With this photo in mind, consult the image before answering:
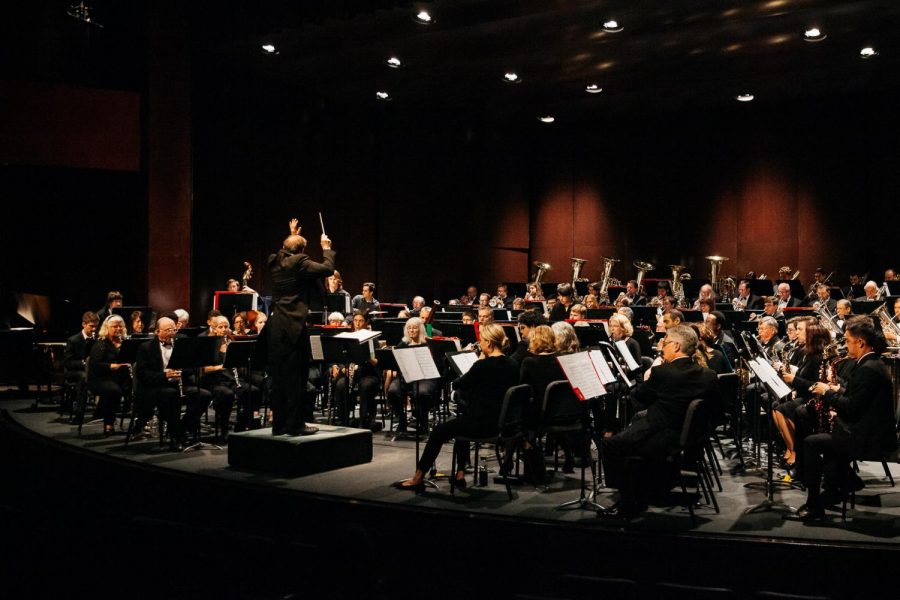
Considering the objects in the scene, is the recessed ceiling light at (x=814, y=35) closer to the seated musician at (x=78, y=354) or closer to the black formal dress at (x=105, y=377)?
the black formal dress at (x=105, y=377)

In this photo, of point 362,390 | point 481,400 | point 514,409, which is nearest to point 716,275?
point 362,390

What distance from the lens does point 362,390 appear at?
28.2 feet

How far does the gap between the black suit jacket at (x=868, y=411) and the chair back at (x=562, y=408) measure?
179 centimetres

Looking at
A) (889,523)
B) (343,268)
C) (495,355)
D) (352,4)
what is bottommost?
(889,523)

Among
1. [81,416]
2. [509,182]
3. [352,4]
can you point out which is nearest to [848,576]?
[81,416]

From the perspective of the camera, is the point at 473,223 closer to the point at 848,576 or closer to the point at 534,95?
the point at 534,95

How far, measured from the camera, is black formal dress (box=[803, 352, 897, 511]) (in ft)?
16.7

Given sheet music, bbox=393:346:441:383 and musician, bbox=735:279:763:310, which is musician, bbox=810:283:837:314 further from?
sheet music, bbox=393:346:441:383

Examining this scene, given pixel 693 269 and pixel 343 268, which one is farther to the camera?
pixel 693 269

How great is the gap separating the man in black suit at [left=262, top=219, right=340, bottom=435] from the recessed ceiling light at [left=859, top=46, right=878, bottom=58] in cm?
989

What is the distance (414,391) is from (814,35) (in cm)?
796

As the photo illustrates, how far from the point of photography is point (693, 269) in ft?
56.2

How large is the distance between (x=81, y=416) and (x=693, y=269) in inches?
500

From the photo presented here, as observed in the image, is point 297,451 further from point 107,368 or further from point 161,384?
point 107,368
